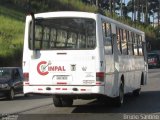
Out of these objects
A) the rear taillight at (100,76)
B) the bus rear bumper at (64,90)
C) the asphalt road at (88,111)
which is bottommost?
the asphalt road at (88,111)

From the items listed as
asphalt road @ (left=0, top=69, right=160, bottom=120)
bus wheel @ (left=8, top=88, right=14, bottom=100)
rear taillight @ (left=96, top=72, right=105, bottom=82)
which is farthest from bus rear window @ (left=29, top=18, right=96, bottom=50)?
bus wheel @ (left=8, top=88, right=14, bottom=100)

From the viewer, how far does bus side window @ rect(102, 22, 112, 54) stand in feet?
56.0

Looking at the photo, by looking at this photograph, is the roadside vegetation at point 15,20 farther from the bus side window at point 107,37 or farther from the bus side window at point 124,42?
the bus side window at point 107,37

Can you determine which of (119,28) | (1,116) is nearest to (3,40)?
(119,28)

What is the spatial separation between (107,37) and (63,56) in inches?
67.2

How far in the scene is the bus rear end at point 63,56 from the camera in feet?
53.3

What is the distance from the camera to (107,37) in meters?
17.4

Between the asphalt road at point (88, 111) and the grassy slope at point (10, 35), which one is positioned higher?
the grassy slope at point (10, 35)

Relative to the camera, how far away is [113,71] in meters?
17.7

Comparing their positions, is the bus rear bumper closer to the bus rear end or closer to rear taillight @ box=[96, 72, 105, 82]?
the bus rear end

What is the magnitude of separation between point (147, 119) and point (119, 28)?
17.3 feet

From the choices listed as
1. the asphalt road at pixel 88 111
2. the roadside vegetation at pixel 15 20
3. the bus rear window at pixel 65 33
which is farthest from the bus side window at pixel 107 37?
the roadside vegetation at pixel 15 20

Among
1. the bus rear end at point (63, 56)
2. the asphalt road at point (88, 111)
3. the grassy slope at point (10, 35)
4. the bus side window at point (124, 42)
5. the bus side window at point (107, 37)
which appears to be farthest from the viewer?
the grassy slope at point (10, 35)

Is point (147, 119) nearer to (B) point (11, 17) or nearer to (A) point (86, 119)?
(A) point (86, 119)
